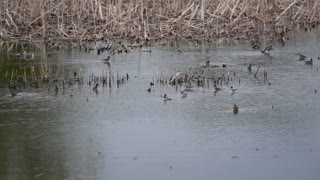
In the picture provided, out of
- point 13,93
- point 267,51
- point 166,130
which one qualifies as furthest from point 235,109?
point 267,51

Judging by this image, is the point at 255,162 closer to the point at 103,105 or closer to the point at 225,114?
the point at 225,114

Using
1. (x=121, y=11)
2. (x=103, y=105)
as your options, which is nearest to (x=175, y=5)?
(x=121, y=11)

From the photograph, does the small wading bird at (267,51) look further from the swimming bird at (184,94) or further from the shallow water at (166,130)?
the swimming bird at (184,94)

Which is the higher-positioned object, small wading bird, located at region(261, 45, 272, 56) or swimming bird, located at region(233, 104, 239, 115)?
small wading bird, located at region(261, 45, 272, 56)

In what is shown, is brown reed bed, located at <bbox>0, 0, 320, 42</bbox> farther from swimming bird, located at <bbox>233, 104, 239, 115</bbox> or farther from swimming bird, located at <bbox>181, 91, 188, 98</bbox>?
swimming bird, located at <bbox>233, 104, 239, 115</bbox>

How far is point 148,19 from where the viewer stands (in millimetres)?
10781

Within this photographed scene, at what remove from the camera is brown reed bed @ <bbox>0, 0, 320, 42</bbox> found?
1034cm

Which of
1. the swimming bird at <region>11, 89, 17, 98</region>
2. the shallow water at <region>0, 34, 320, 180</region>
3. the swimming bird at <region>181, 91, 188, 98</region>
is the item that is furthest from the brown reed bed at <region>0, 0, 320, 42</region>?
the swimming bird at <region>181, 91, 188, 98</region>

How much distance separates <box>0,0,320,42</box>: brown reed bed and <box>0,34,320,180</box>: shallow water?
2030 mm

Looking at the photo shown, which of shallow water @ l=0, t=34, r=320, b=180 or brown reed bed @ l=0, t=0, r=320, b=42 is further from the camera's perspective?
brown reed bed @ l=0, t=0, r=320, b=42

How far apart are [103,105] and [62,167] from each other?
69.6 inches

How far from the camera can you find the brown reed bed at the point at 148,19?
10.3m

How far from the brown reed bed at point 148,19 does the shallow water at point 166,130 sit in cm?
203

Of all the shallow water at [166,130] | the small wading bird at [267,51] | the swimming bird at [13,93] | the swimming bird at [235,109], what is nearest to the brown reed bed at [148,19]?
the small wading bird at [267,51]
